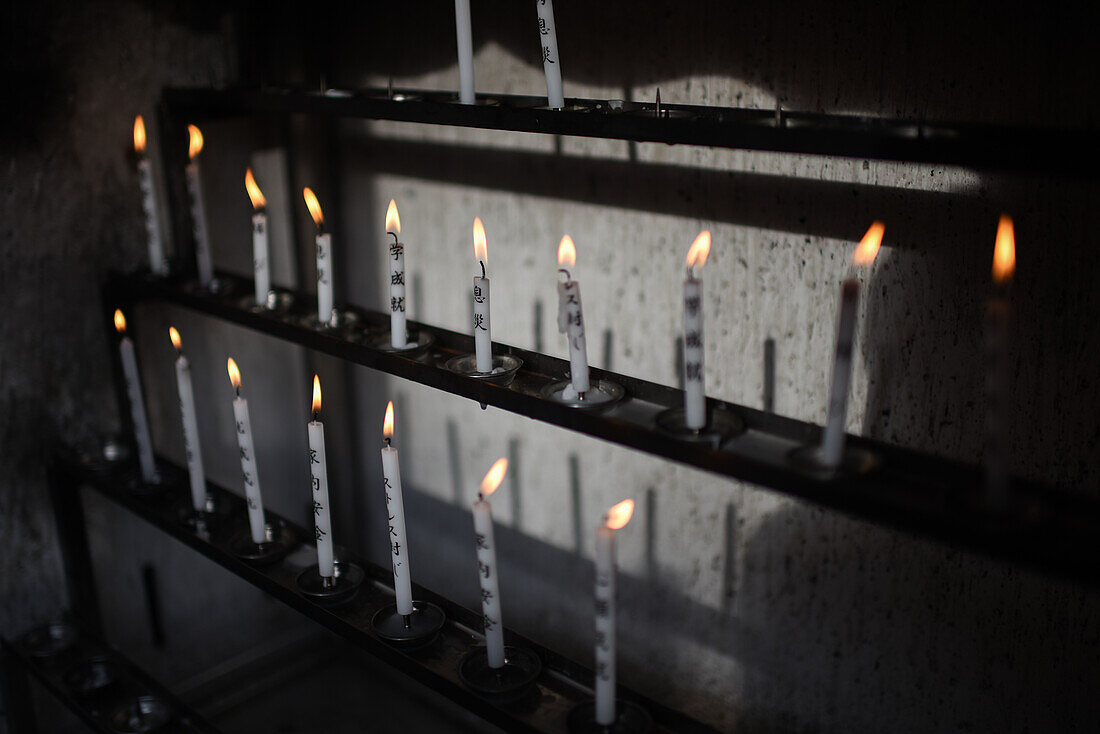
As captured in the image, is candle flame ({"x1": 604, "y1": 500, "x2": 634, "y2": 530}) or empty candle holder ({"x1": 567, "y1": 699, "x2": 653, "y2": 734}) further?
empty candle holder ({"x1": 567, "y1": 699, "x2": 653, "y2": 734})

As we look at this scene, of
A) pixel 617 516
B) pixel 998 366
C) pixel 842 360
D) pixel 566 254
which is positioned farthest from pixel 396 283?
pixel 998 366

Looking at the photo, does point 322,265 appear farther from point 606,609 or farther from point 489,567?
point 606,609

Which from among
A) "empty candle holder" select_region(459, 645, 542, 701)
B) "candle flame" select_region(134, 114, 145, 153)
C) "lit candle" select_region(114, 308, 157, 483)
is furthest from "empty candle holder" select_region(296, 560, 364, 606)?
"candle flame" select_region(134, 114, 145, 153)

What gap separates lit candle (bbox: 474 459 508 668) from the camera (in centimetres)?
114

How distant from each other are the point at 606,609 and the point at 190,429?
0.91 m

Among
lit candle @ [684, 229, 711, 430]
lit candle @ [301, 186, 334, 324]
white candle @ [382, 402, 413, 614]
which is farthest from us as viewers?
lit candle @ [301, 186, 334, 324]

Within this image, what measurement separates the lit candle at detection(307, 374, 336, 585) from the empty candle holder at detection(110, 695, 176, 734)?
53 cm

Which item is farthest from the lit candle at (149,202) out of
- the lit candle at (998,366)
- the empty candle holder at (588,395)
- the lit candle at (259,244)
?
the lit candle at (998,366)

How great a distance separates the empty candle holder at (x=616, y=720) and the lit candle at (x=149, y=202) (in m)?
1.18

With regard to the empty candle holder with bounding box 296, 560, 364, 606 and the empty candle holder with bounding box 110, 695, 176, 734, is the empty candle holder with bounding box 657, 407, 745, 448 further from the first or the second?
the empty candle holder with bounding box 110, 695, 176, 734

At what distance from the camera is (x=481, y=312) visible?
122cm

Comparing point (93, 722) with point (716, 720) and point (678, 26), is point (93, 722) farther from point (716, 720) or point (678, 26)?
point (678, 26)

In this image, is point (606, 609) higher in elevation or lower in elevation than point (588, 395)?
Result: lower

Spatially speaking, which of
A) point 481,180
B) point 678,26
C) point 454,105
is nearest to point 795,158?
point 678,26
